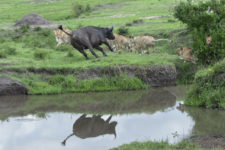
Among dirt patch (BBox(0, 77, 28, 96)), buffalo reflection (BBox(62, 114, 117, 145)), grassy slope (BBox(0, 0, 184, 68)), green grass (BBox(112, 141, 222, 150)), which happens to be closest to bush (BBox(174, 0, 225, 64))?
grassy slope (BBox(0, 0, 184, 68))

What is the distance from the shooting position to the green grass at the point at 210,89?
42.9 feet

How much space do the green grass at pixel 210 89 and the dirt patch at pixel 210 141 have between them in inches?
113

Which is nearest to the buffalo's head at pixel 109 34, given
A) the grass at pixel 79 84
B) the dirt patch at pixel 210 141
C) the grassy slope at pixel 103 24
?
the grassy slope at pixel 103 24

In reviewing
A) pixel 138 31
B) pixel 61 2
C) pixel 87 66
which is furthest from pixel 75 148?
pixel 61 2

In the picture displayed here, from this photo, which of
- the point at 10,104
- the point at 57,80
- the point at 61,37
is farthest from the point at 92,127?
the point at 61,37

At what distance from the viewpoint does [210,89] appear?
1335 cm

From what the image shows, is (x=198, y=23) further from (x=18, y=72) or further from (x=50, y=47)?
(x=50, y=47)

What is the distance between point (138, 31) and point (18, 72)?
10.5 meters

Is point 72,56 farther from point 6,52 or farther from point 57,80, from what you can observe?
point 57,80

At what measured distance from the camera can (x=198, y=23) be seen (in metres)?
17.3

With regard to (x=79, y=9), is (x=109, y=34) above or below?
above

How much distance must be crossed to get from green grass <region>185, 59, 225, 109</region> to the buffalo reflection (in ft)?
9.79

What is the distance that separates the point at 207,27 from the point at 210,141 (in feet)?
27.6

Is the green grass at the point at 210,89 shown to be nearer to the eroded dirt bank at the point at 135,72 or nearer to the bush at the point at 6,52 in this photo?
the eroded dirt bank at the point at 135,72
